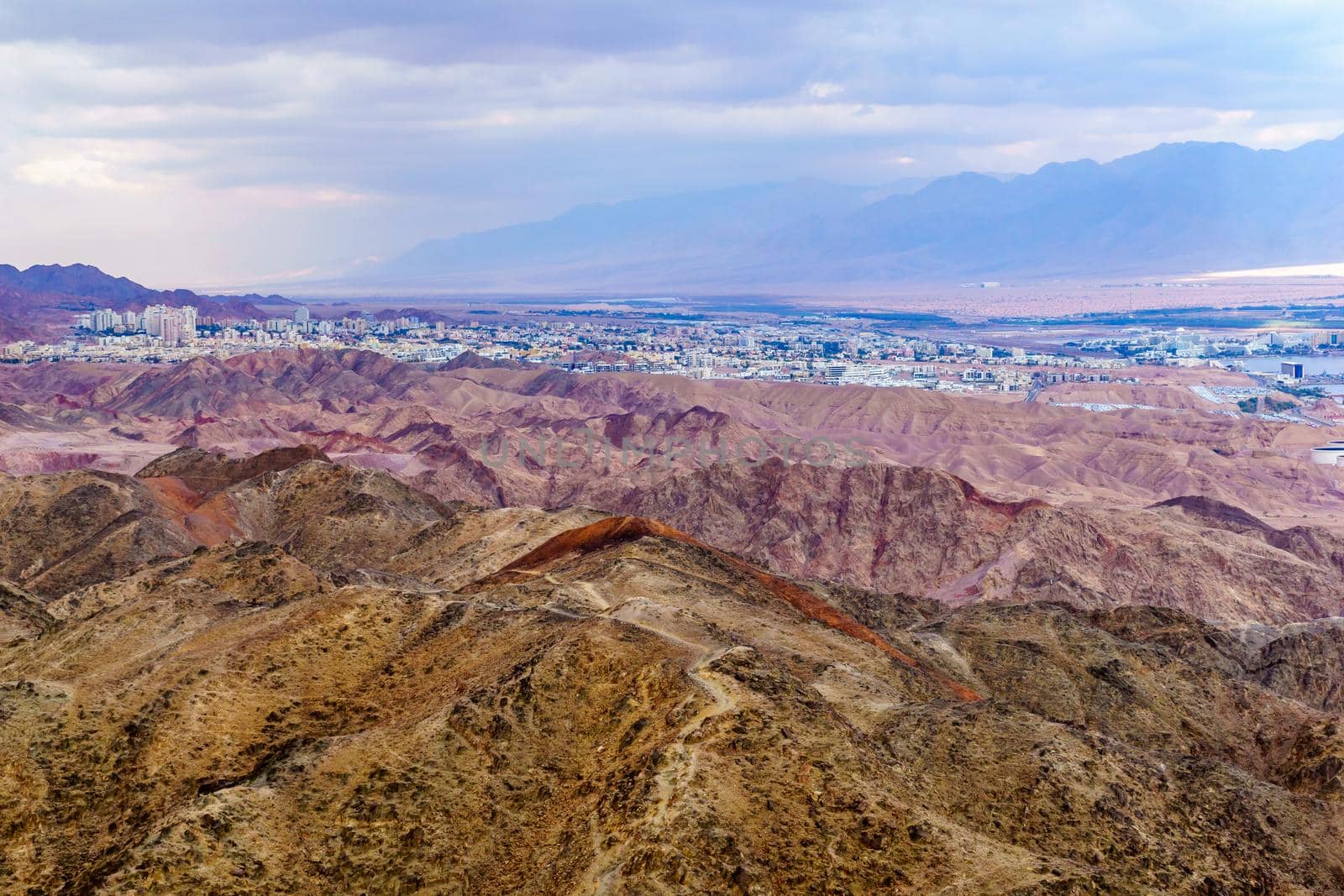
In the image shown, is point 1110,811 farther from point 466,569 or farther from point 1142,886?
A: point 466,569

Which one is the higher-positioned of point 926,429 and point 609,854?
point 609,854

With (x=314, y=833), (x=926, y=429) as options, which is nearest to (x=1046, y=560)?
(x=314, y=833)

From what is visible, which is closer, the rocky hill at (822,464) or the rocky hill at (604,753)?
the rocky hill at (604,753)

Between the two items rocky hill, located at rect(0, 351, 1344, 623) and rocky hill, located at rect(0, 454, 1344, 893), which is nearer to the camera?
rocky hill, located at rect(0, 454, 1344, 893)

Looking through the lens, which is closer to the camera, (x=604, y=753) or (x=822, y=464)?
(x=604, y=753)

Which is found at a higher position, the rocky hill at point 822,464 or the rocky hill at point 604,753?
the rocky hill at point 604,753

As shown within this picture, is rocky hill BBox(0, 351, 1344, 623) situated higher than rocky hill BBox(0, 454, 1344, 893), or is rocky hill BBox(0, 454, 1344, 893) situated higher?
rocky hill BBox(0, 454, 1344, 893)

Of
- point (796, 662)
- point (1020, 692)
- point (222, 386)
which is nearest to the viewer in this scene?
point (796, 662)

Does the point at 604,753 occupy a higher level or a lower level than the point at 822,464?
higher
